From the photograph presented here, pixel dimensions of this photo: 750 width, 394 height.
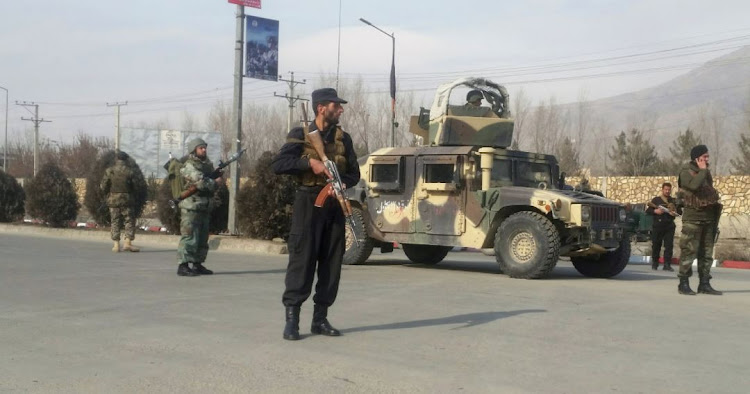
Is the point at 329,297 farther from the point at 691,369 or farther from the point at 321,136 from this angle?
the point at 691,369

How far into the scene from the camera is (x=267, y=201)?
15.0m

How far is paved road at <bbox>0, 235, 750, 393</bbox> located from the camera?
195 inches

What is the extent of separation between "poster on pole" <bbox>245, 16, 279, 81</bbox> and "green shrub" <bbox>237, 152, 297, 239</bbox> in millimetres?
2967

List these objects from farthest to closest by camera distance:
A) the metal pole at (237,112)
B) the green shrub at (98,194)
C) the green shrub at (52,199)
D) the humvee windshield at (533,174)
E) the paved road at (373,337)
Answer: the green shrub at (52,199)
the green shrub at (98,194)
the metal pole at (237,112)
the humvee windshield at (533,174)
the paved road at (373,337)

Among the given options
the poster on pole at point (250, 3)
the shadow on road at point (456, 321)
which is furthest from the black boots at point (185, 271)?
the poster on pole at point (250, 3)

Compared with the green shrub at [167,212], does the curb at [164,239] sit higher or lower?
lower

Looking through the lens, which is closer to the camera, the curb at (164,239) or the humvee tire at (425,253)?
the humvee tire at (425,253)

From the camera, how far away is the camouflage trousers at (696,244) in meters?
9.48

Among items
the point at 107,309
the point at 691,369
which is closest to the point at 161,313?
the point at 107,309

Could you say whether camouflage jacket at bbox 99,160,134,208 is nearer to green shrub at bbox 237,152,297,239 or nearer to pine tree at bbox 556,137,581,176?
green shrub at bbox 237,152,297,239

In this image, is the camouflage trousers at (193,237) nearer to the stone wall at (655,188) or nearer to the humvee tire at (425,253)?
the humvee tire at (425,253)

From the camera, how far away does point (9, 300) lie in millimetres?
7879

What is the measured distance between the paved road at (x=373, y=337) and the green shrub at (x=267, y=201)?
14.9 ft

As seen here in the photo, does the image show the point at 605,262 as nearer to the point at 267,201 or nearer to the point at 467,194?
the point at 467,194
